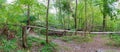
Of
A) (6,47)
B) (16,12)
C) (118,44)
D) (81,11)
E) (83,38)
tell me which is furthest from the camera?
(81,11)

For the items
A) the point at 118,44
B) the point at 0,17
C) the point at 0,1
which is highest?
the point at 0,1

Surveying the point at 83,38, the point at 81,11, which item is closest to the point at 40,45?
the point at 83,38

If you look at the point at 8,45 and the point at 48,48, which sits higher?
the point at 8,45

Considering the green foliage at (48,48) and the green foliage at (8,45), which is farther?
the green foliage at (48,48)

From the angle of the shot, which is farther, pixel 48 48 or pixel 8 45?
pixel 48 48

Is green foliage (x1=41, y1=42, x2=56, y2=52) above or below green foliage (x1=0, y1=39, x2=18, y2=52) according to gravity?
below

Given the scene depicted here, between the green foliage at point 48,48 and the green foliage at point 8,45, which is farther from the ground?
the green foliage at point 8,45

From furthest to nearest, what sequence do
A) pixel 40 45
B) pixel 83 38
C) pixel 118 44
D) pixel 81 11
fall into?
pixel 81 11, pixel 83 38, pixel 118 44, pixel 40 45

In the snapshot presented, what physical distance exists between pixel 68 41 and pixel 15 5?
509cm

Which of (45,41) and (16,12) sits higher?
(16,12)

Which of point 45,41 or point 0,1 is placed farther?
point 45,41

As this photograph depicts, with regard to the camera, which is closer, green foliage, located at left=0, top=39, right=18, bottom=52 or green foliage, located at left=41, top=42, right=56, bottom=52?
green foliage, located at left=0, top=39, right=18, bottom=52

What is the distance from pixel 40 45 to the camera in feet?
37.1

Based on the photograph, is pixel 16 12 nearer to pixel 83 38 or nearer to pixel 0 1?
pixel 0 1
